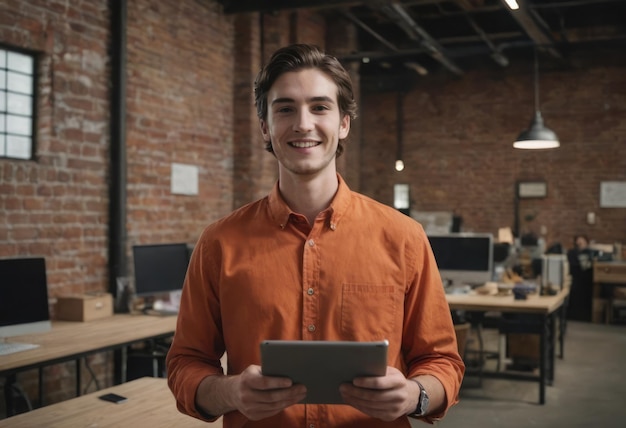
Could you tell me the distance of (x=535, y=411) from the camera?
5137 millimetres

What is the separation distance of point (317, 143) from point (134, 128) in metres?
4.43

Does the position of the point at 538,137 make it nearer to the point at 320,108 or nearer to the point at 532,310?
the point at 532,310

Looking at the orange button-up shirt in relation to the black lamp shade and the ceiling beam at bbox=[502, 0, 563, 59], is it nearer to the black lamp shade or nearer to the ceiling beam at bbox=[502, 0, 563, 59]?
the ceiling beam at bbox=[502, 0, 563, 59]

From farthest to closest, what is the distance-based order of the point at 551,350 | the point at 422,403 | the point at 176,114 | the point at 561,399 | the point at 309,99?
the point at 176,114, the point at 551,350, the point at 561,399, the point at 309,99, the point at 422,403

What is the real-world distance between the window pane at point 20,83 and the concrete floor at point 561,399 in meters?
3.68

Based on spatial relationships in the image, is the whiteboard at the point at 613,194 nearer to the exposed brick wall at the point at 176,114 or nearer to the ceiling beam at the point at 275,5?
the ceiling beam at the point at 275,5

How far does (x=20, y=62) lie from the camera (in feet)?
15.3

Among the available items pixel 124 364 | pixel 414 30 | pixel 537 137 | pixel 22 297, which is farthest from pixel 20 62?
pixel 537 137

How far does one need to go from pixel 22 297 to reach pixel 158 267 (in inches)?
54.9

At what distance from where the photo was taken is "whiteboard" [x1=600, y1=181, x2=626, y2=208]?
9945mm

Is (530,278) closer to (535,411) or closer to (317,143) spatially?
(535,411)

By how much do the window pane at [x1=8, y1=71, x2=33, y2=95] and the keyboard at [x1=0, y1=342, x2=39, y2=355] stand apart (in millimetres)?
1895

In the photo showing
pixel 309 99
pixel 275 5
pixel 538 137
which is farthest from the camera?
pixel 538 137

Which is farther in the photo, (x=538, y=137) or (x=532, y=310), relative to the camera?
(x=538, y=137)
